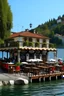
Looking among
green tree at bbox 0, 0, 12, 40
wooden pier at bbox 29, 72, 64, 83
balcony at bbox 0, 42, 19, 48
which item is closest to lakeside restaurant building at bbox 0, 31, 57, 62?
balcony at bbox 0, 42, 19, 48

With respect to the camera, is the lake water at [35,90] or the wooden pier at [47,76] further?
the wooden pier at [47,76]

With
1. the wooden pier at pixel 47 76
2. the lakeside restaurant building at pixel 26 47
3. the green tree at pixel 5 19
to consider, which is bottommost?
the wooden pier at pixel 47 76

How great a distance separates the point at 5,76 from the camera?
40.0 m

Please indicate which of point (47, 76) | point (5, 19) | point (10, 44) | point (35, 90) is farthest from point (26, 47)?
point (35, 90)

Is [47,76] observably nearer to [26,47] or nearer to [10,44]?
[26,47]

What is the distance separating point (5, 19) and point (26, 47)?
5.67 meters

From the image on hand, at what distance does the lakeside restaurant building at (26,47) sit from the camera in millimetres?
48594

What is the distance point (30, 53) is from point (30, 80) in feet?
47.3

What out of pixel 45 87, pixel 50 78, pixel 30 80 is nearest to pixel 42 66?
pixel 50 78

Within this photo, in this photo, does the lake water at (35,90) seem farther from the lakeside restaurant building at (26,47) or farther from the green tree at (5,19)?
the green tree at (5,19)

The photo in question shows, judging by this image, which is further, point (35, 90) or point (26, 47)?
point (26, 47)

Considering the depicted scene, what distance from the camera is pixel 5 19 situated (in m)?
47.2

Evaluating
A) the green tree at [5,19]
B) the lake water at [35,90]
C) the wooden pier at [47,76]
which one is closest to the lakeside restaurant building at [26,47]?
the green tree at [5,19]

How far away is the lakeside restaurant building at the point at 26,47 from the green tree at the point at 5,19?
1.91 metres
